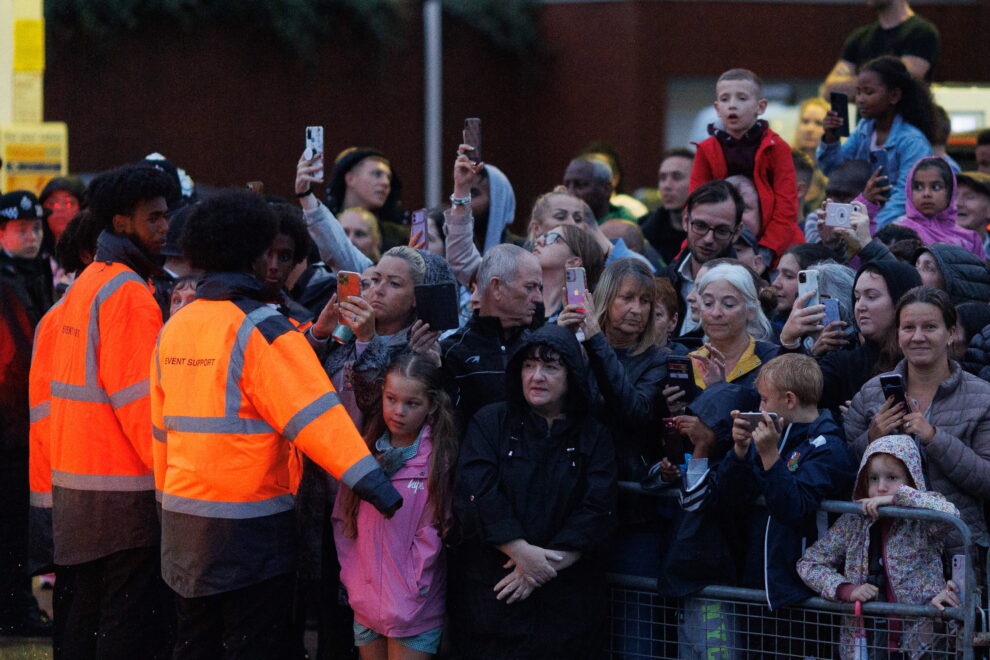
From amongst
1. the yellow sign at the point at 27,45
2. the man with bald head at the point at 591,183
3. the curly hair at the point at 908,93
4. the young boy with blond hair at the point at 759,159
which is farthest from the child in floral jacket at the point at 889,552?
the yellow sign at the point at 27,45

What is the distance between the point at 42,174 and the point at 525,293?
622 centimetres

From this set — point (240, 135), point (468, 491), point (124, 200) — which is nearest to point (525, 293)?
point (468, 491)

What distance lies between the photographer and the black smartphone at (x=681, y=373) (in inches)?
221

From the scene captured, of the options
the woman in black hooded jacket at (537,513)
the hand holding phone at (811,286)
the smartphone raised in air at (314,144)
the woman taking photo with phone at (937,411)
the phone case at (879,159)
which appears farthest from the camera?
the phone case at (879,159)

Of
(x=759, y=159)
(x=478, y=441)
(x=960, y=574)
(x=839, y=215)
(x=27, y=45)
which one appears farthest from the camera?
(x=27, y=45)

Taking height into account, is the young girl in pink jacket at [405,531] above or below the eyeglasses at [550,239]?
below

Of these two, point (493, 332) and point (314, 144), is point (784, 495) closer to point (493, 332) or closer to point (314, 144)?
point (493, 332)

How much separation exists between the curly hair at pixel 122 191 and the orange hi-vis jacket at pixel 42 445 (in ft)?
1.49

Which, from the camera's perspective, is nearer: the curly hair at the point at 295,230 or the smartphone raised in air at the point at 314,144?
the curly hair at the point at 295,230

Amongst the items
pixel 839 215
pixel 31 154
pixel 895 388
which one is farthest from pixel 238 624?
pixel 31 154

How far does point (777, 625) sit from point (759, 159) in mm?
3196

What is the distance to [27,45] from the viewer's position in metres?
11.1

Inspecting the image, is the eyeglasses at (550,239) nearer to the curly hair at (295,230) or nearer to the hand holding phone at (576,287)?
the hand holding phone at (576,287)

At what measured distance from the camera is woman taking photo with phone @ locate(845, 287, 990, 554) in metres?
5.29
